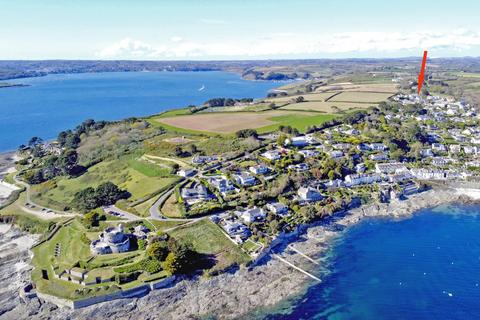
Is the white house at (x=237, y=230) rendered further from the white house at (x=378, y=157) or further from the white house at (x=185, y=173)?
the white house at (x=378, y=157)

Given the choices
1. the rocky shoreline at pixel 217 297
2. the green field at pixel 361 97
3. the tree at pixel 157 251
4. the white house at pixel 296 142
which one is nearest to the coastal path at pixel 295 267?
the rocky shoreline at pixel 217 297

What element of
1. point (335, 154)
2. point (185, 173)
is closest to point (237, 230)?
point (185, 173)

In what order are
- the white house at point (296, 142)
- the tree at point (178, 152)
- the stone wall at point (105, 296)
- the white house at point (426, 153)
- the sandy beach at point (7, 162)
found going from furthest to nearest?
the sandy beach at point (7, 162) → the white house at point (296, 142) → the white house at point (426, 153) → the tree at point (178, 152) → the stone wall at point (105, 296)

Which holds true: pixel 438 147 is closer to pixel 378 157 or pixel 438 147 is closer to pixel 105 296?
pixel 378 157

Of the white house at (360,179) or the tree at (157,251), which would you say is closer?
the tree at (157,251)

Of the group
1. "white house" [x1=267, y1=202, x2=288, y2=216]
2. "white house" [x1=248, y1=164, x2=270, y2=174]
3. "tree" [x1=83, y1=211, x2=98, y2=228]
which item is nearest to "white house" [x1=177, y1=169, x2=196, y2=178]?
"white house" [x1=248, y1=164, x2=270, y2=174]

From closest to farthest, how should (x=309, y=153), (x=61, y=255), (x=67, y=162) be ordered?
(x=61, y=255) < (x=309, y=153) < (x=67, y=162)

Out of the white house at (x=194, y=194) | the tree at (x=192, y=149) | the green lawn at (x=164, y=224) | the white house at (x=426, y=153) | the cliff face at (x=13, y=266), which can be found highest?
the tree at (x=192, y=149)
